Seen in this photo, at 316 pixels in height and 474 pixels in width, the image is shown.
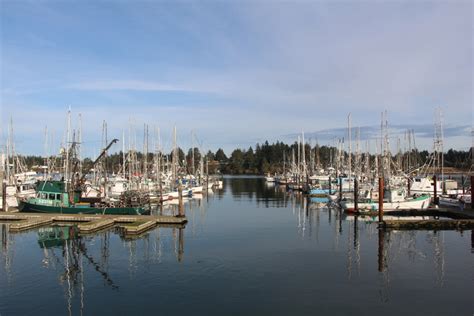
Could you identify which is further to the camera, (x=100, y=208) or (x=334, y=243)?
(x=100, y=208)

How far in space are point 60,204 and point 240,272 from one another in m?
28.2

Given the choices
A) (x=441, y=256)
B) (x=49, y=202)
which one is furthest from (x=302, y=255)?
(x=49, y=202)

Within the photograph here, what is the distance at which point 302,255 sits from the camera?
1128 inches

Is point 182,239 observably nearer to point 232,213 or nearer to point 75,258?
point 75,258

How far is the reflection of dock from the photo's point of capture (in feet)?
119

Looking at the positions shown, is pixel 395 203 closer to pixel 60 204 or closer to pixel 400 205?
pixel 400 205

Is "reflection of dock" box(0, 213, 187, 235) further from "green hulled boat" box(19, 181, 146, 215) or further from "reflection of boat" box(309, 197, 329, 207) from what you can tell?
"reflection of boat" box(309, 197, 329, 207)

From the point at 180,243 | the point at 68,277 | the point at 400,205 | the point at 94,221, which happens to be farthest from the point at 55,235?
the point at 400,205

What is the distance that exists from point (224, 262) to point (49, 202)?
26752 millimetres

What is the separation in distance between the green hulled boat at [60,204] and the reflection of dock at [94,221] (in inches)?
80.9

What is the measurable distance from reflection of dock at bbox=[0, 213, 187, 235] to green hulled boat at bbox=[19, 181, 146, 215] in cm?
205

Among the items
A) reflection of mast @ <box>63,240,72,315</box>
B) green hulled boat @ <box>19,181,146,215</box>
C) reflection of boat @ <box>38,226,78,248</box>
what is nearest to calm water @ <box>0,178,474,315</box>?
reflection of mast @ <box>63,240,72,315</box>

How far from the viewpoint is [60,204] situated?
149ft

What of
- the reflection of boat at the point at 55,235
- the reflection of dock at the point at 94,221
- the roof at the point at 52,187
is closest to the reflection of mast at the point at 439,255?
the reflection of dock at the point at 94,221
